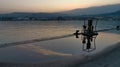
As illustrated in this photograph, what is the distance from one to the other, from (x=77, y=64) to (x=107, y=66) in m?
2.29

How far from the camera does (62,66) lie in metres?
14.5

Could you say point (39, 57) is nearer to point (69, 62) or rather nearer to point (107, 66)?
point (69, 62)

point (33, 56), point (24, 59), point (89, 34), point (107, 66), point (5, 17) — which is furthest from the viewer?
point (5, 17)

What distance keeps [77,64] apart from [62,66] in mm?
1031

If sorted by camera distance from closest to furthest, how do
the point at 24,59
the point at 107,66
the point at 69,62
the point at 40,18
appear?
the point at 107,66 < the point at 69,62 < the point at 24,59 < the point at 40,18

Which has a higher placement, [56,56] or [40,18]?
[56,56]

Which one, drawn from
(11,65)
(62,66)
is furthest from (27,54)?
(62,66)

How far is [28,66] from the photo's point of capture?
1499cm

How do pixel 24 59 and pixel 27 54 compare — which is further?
pixel 27 54

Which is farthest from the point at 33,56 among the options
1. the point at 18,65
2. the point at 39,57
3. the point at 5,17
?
the point at 5,17

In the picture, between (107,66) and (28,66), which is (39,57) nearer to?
(28,66)

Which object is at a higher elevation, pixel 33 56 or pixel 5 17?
pixel 33 56

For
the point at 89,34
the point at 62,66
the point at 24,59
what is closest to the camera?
the point at 62,66

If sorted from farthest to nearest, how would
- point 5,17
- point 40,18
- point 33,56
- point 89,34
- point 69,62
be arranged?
point 40,18
point 5,17
point 89,34
point 33,56
point 69,62
